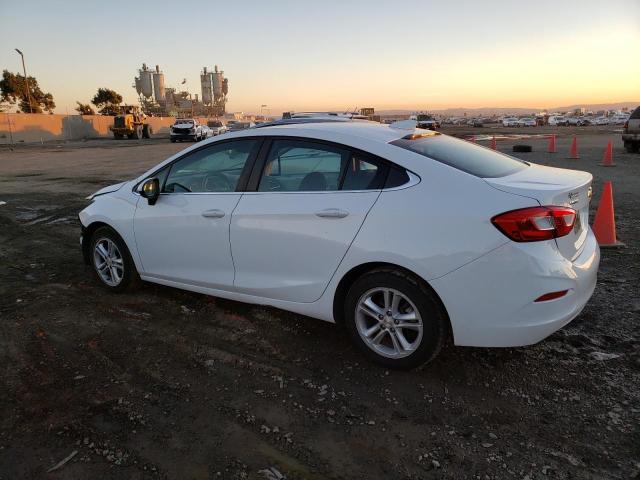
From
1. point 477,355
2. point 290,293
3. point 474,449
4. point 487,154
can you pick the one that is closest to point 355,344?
point 290,293

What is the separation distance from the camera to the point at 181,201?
4273mm

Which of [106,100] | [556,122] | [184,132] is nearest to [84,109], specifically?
[106,100]

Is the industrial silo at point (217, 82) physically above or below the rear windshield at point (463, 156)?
above

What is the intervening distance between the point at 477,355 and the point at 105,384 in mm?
2576

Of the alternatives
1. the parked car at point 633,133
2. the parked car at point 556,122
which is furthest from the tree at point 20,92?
the parked car at point 556,122

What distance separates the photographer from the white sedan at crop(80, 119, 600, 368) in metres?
2.92

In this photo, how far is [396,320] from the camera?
10.8 ft

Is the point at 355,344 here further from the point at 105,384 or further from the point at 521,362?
the point at 105,384

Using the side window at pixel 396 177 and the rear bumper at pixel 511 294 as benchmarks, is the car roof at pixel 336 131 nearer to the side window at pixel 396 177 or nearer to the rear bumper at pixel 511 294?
the side window at pixel 396 177

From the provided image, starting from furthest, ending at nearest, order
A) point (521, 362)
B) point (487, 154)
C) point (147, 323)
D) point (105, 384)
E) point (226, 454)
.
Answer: point (147, 323) < point (487, 154) < point (521, 362) < point (105, 384) < point (226, 454)

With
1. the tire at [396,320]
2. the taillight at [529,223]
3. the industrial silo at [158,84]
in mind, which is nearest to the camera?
the taillight at [529,223]

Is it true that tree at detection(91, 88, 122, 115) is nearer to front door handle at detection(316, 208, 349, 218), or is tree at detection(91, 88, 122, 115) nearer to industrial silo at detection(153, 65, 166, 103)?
industrial silo at detection(153, 65, 166, 103)

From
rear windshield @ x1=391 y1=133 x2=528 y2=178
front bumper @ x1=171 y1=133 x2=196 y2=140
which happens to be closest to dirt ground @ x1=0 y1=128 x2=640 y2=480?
rear windshield @ x1=391 y1=133 x2=528 y2=178

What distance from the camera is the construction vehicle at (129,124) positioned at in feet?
147
